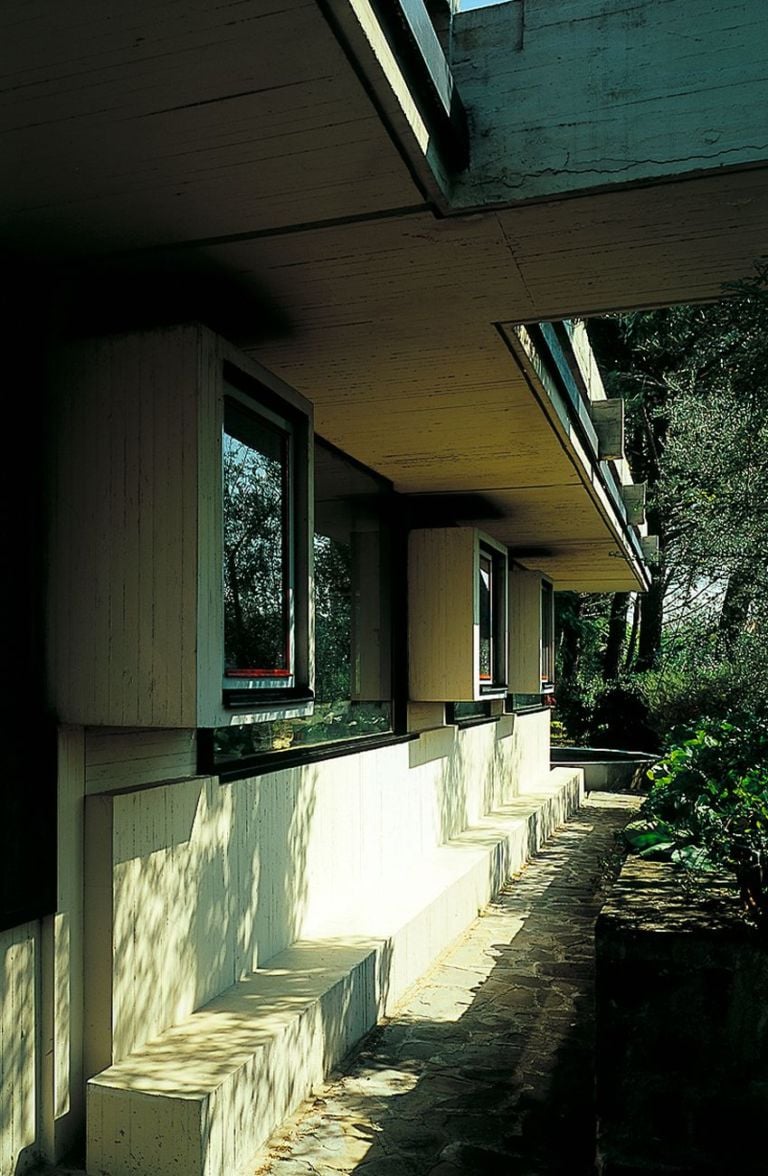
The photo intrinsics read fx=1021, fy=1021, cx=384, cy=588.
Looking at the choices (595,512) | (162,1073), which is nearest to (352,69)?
(162,1073)

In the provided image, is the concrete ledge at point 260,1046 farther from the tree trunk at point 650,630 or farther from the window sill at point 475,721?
the tree trunk at point 650,630

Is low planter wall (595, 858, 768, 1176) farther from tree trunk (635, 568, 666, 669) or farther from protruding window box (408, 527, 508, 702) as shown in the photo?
tree trunk (635, 568, 666, 669)

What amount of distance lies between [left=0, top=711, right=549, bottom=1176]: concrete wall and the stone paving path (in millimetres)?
671

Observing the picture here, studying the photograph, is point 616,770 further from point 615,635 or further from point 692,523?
point 615,635

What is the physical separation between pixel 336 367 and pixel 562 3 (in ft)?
6.16

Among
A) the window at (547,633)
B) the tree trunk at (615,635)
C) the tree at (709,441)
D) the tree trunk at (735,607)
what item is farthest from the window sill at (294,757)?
the tree trunk at (615,635)

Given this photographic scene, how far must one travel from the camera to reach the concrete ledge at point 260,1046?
325 centimetres

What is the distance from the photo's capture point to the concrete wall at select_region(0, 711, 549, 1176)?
3359 millimetres

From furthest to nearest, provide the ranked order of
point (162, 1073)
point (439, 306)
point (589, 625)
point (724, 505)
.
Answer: point (589, 625) → point (724, 505) → point (439, 306) → point (162, 1073)

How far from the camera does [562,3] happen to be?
2756mm

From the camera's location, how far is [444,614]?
745 centimetres

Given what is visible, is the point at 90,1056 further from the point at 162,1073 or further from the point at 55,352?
the point at 55,352

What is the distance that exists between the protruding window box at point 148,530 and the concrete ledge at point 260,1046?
1.18 metres

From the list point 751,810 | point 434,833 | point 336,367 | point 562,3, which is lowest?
point 434,833
